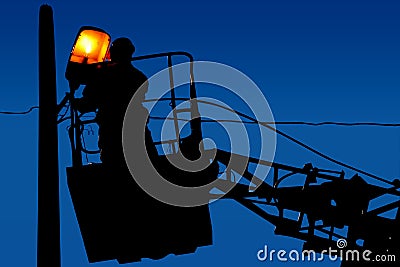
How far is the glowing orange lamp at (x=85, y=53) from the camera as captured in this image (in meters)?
9.92

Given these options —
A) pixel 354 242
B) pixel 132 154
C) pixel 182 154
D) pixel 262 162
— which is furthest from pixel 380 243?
pixel 132 154

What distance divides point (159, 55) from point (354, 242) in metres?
4.53

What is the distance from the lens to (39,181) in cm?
895

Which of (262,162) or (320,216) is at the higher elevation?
(262,162)

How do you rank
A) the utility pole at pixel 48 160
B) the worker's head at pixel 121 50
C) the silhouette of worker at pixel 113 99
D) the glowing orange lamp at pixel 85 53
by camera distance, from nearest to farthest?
the utility pole at pixel 48 160
the worker's head at pixel 121 50
the glowing orange lamp at pixel 85 53
the silhouette of worker at pixel 113 99

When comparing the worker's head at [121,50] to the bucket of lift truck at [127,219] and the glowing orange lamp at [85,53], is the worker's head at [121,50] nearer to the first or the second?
the glowing orange lamp at [85,53]

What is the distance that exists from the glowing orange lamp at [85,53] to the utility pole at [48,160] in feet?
1.81

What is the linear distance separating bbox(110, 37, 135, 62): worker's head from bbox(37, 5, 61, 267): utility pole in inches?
36.2

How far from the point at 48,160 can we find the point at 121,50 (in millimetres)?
1954

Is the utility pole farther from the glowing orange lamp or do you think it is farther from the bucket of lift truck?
the bucket of lift truck

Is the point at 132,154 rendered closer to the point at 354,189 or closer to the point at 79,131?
the point at 79,131

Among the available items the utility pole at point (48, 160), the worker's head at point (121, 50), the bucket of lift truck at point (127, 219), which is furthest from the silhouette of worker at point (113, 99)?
the utility pole at point (48, 160)

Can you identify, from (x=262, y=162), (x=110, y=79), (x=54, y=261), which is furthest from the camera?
(x=262, y=162)

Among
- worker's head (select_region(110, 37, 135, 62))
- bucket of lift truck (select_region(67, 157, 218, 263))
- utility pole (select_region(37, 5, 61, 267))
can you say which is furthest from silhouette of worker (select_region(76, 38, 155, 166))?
utility pole (select_region(37, 5, 61, 267))
